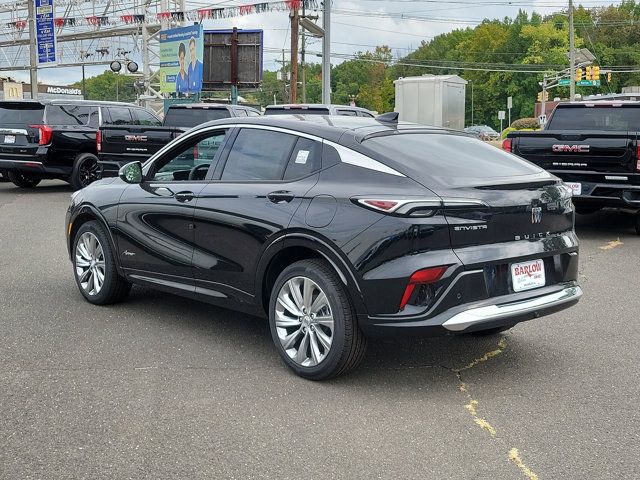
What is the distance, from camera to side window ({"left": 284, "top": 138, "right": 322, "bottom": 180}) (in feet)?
16.4

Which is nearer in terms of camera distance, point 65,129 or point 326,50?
point 65,129

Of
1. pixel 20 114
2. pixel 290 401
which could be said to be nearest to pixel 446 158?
pixel 290 401

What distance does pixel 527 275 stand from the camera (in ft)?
15.6

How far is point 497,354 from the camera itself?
17.7 ft

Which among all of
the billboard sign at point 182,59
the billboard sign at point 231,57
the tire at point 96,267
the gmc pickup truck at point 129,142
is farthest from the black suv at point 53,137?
the billboard sign at point 182,59

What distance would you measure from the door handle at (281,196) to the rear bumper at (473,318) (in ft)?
3.20

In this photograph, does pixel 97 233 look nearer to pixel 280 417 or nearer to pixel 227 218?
pixel 227 218

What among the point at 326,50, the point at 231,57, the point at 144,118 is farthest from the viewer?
the point at 231,57

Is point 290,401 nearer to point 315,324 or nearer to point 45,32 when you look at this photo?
point 315,324

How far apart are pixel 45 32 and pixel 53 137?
833 inches

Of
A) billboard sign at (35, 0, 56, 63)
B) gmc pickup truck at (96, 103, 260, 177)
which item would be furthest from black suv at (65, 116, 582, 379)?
billboard sign at (35, 0, 56, 63)

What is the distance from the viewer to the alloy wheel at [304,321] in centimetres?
470

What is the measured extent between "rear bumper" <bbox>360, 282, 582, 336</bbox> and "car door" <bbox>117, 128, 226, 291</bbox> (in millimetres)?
1880

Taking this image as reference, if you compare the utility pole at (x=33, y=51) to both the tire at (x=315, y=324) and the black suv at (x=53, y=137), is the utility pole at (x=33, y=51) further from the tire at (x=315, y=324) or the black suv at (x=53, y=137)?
the tire at (x=315, y=324)
